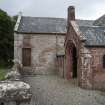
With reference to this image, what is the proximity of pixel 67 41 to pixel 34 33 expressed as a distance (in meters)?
8.31

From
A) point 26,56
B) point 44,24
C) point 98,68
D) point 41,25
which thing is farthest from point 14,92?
point 44,24

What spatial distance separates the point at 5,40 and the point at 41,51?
18029 millimetres

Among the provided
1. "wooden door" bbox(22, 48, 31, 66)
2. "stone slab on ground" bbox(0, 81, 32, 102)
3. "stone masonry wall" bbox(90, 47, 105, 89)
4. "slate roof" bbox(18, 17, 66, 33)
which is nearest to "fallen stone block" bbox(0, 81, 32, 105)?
"stone slab on ground" bbox(0, 81, 32, 102)

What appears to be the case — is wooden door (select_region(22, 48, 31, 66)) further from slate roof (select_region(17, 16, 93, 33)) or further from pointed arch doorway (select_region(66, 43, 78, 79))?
pointed arch doorway (select_region(66, 43, 78, 79))

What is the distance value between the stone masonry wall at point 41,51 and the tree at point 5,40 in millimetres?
17345

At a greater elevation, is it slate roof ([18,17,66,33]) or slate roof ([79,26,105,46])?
slate roof ([18,17,66,33])

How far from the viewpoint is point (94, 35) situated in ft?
63.8

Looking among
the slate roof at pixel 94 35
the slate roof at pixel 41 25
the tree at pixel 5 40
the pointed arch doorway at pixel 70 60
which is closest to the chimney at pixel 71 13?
the pointed arch doorway at pixel 70 60

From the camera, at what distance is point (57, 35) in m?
31.8

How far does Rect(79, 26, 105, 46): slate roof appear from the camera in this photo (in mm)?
18516

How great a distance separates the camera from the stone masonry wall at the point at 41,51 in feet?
101

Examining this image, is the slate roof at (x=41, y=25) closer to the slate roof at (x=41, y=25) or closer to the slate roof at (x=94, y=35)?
the slate roof at (x=41, y=25)

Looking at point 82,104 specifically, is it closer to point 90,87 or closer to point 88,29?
point 90,87

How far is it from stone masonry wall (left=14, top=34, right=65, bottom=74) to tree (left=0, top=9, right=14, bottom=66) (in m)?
17.3
